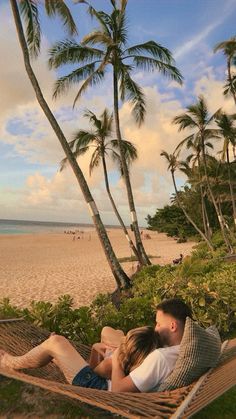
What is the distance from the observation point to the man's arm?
2672mm

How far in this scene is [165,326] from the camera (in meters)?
2.96

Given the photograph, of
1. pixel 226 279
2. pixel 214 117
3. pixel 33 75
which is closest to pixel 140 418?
pixel 226 279

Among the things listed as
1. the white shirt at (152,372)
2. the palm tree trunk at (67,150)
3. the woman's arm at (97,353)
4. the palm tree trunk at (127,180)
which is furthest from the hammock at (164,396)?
the palm tree trunk at (127,180)

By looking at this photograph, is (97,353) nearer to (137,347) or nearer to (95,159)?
(137,347)

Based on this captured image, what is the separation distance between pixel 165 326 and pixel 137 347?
280mm

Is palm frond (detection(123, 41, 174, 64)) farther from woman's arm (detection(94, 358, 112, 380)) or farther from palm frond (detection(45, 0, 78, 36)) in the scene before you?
woman's arm (detection(94, 358, 112, 380))

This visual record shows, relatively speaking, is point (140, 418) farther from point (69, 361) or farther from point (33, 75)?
point (33, 75)

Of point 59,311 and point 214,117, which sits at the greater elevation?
point 214,117

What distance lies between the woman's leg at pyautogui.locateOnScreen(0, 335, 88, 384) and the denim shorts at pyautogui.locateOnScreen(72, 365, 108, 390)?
3cm

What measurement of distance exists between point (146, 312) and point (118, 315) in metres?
0.54

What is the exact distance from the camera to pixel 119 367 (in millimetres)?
2850

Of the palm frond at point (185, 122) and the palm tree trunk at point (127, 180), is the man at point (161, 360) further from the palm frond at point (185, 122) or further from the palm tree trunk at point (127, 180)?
the palm frond at point (185, 122)

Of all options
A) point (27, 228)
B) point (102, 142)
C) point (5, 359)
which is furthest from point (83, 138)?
point (27, 228)

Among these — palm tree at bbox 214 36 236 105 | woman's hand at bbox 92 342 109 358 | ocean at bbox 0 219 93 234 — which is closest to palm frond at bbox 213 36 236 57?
palm tree at bbox 214 36 236 105
